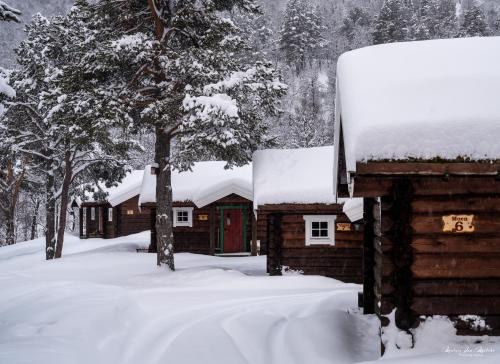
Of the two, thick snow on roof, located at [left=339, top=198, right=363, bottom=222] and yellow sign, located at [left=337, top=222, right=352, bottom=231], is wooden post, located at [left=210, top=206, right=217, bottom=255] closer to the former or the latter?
yellow sign, located at [left=337, top=222, right=352, bottom=231]

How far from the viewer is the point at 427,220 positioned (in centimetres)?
627

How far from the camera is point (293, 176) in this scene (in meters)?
16.7

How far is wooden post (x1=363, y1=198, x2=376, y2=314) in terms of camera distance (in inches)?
363

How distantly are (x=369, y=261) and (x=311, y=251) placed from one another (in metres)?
6.67

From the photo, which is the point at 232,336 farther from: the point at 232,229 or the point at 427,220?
the point at 232,229

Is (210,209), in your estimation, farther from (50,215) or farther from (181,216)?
(50,215)

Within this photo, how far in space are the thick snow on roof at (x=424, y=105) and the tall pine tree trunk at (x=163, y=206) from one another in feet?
29.8

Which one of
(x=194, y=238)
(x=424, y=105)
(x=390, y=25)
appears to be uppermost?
(x=390, y=25)

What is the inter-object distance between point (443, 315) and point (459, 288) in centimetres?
44

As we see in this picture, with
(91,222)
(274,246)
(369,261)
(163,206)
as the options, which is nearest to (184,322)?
(369,261)

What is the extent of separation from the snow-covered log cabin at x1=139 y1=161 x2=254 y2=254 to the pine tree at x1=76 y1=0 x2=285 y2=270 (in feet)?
21.6

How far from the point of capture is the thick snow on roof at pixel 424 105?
18.0 feet

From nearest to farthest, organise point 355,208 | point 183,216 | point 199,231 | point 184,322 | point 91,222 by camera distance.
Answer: point 184,322 < point 355,208 < point 199,231 < point 183,216 < point 91,222

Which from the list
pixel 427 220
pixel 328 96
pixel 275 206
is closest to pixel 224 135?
pixel 275 206
